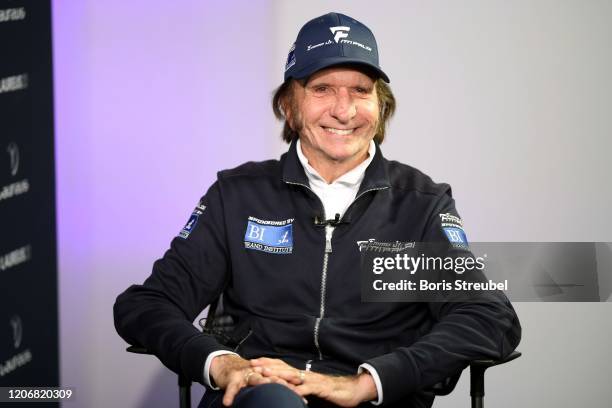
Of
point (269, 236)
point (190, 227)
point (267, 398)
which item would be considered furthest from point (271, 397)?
point (190, 227)

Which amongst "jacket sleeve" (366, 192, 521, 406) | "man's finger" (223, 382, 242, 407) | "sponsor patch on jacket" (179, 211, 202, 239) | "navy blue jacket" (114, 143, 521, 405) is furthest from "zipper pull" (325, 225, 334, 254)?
"man's finger" (223, 382, 242, 407)

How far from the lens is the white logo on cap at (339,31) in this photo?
2.59 m

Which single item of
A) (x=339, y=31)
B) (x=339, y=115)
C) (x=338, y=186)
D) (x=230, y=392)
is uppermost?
(x=339, y=31)

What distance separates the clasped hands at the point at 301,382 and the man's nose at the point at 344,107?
2.25 ft

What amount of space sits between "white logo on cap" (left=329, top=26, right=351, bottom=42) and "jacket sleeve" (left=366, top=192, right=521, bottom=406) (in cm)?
55

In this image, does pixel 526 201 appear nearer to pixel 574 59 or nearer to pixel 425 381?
pixel 574 59

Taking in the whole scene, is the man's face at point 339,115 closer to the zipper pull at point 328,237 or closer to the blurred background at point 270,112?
the zipper pull at point 328,237

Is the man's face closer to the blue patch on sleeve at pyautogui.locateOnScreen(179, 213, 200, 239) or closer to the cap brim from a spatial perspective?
the cap brim

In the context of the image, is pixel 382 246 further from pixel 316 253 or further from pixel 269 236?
pixel 269 236

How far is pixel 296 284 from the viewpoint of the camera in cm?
252

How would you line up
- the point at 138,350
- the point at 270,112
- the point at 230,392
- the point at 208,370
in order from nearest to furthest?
the point at 230,392 → the point at 208,370 → the point at 138,350 → the point at 270,112

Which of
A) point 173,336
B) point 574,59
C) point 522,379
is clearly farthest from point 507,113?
point 173,336

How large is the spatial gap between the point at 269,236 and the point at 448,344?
547mm

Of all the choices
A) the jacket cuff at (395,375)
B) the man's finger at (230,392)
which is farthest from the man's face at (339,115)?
the man's finger at (230,392)
